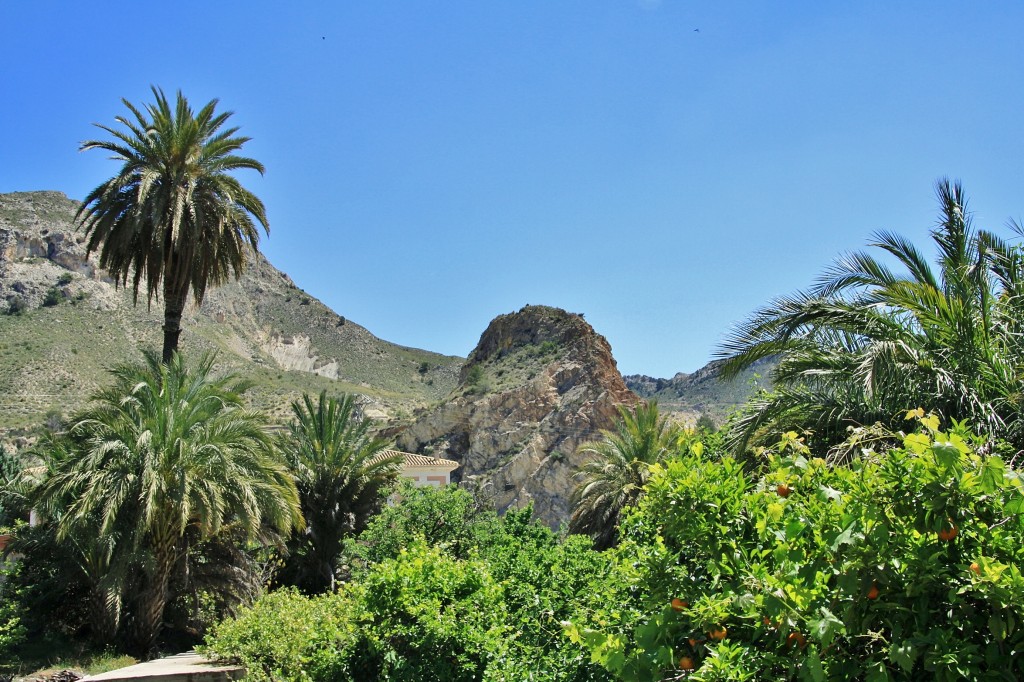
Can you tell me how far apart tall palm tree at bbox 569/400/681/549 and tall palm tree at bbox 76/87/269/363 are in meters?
12.7

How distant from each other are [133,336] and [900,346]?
73.6m

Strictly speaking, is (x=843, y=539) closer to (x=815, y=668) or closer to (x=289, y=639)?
(x=815, y=668)

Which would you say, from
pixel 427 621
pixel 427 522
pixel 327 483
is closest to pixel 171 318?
pixel 327 483

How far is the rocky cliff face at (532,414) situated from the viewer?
174ft

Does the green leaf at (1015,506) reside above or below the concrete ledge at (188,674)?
above

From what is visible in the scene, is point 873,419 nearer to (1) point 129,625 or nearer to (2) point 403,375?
(1) point 129,625

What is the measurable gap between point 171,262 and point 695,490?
1729 centimetres

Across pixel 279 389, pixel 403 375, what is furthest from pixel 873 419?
pixel 403 375

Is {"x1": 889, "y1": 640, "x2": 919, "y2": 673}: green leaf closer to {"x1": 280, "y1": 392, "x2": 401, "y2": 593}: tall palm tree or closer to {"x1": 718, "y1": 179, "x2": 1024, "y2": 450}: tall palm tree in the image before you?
{"x1": 718, "y1": 179, "x2": 1024, "y2": 450}: tall palm tree

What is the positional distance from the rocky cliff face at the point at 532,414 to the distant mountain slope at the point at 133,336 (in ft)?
46.4

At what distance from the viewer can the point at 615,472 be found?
25.7 metres

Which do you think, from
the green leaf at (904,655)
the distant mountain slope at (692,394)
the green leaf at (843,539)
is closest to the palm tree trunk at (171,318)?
the green leaf at (843,539)

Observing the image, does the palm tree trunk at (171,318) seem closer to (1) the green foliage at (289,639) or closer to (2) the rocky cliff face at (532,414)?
(1) the green foliage at (289,639)

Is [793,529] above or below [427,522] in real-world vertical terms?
above
